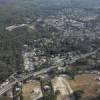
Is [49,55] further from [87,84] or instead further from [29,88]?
[29,88]

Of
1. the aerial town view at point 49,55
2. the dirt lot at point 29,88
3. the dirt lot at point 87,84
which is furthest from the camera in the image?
the aerial town view at point 49,55

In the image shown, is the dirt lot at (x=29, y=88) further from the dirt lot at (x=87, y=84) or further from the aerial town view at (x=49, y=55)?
the dirt lot at (x=87, y=84)

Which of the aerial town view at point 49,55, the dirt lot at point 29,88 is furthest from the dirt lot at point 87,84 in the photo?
the dirt lot at point 29,88

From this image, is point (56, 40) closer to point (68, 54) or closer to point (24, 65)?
point (68, 54)

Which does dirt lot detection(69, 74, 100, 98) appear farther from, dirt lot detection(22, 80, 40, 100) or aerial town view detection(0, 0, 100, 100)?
dirt lot detection(22, 80, 40, 100)

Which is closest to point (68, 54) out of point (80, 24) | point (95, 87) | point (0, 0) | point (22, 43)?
point (22, 43)

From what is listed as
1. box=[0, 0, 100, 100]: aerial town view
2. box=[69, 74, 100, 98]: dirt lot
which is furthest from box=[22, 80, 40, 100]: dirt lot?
box=[69, 74, 100, 98]: dirt lot

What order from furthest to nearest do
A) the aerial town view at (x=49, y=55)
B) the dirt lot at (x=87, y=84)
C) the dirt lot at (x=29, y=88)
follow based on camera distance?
the aerial town view at (x=49, y=55) < the dirt lot at (x=87, y=84) < the dirt lot at (x=29, y=88)
